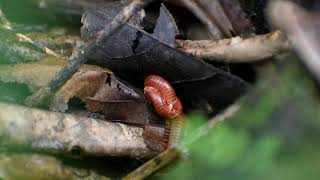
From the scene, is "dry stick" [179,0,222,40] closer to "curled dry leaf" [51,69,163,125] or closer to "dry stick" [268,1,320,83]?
"dry stick" [268,1,320,83]

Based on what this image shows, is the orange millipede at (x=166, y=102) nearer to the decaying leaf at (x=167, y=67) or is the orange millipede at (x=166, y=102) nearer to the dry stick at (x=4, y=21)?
the decaying leaf at (x=167, y=67)

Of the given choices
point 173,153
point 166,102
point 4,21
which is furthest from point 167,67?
point 4,21

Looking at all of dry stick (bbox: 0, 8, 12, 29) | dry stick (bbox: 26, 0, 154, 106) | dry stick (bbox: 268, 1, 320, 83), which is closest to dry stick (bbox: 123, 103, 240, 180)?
dry stick (bbox: 268, 1, 320, 83)

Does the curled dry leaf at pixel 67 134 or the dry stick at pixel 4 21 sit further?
the dry stick at pixel 4 21

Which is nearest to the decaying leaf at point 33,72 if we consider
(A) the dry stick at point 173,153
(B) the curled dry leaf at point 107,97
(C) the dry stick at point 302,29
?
(B) the curled dry leaf at point 107,97

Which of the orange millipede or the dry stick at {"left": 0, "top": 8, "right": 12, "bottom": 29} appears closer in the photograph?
the orange millipede

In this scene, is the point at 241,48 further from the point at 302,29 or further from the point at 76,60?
the point at 76,60

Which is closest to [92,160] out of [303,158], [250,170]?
[250,170]

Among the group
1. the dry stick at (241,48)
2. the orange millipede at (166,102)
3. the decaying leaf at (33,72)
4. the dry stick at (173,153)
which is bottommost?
the dry stick at (173,153)
